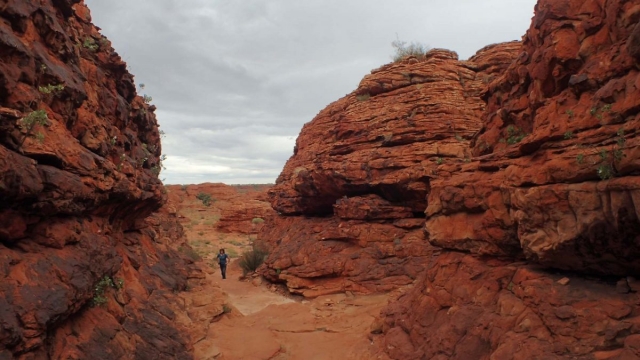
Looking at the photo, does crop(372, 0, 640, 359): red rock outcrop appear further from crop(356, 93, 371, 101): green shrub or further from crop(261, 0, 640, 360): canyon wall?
crop(356, 93, 371, 101): green shrub

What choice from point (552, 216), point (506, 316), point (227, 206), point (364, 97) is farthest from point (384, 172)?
point (227, 206)

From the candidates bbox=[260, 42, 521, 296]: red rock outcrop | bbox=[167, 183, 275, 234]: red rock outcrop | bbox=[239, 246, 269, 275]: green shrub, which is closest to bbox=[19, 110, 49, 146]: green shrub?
bbox=[260, 42, 521, 296]: red rock outcrop

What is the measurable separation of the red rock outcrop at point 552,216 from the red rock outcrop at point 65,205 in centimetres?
555

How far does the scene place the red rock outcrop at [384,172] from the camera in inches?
562

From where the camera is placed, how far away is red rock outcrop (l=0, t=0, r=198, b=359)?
172 inches

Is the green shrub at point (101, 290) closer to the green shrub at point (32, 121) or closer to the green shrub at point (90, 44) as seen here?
the green shrub at point (32, 121)

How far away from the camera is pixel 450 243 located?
810cm

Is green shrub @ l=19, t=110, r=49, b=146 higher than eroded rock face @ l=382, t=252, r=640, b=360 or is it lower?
higher

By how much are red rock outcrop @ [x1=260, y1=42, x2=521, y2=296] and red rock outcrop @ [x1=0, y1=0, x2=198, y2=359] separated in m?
7.24

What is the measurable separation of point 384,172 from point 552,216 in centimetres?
987

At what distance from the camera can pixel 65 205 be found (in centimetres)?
526

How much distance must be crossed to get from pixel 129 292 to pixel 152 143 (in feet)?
24.6

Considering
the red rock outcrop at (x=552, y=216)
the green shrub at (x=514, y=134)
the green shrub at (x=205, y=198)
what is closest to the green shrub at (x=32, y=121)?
the red rock outcrop at (x=552, y=216)

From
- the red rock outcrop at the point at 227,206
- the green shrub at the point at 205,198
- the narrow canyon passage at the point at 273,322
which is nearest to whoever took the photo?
the narrow canyon passage at the point at 273,322
